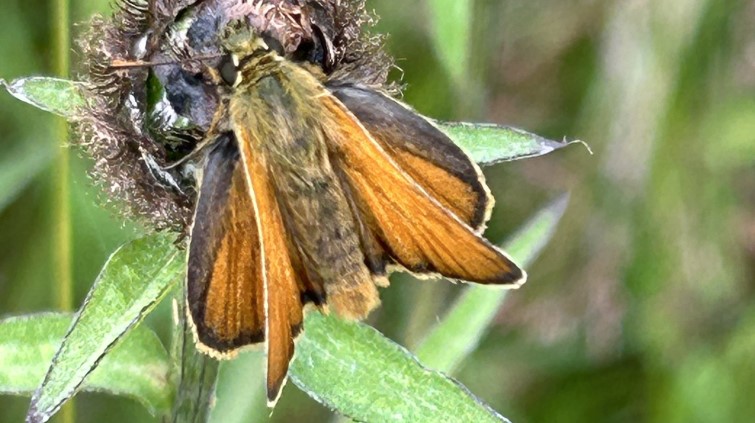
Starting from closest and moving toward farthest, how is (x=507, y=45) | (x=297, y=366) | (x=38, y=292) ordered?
(x=297, y=366)
(x=38, y=292)
(x=507, y=45)

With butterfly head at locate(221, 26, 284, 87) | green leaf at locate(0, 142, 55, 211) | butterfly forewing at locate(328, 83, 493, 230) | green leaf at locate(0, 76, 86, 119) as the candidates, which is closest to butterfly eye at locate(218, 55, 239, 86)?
butterfly head at locate(221, 26, 284, 87)

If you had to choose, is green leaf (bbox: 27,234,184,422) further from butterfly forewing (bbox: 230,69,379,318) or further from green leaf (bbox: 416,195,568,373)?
green leaf (bbox: 416,195,568,373)

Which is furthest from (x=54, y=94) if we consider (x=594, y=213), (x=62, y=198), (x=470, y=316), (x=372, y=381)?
(x=594, y=213)

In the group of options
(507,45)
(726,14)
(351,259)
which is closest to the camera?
(351,259)

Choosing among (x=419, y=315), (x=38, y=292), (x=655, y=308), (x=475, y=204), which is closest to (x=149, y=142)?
(x=475, y=204)

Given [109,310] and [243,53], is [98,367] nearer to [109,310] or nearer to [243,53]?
[109,310]

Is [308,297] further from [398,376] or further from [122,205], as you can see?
[122,205]

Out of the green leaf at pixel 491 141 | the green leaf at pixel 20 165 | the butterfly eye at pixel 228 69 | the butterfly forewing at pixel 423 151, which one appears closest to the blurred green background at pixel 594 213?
the green leaf at pixel 20 165
